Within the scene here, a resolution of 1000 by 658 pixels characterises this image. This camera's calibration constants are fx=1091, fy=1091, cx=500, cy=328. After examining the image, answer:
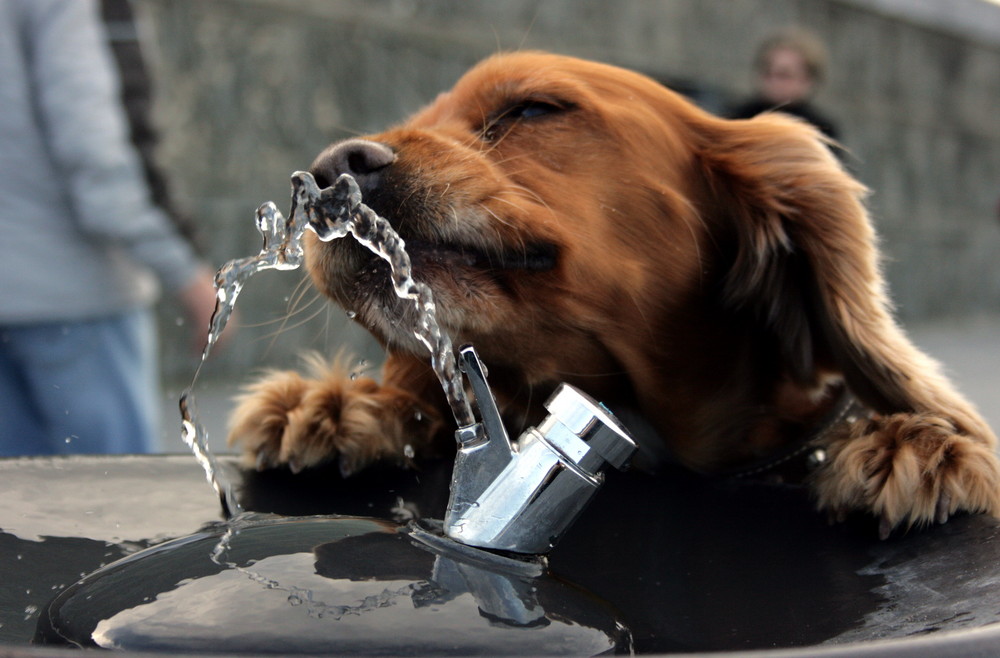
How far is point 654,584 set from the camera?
122 cm

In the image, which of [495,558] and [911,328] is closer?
[495,558]

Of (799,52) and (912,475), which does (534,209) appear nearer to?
(912,475)

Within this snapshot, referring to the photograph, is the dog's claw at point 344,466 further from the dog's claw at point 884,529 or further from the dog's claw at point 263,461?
the dog's claw at point 884,529

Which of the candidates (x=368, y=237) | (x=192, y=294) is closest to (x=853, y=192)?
(x=368, y=237)

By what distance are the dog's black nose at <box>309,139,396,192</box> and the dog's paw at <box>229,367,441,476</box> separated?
1.18ft

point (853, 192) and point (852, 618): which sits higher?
point (853, 192)

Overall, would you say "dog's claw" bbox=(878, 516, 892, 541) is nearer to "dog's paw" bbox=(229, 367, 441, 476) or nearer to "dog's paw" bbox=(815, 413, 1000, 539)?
"dog's paw" bbox=(815, 413, 1000, 539)

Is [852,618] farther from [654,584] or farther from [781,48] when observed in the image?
[781,48]

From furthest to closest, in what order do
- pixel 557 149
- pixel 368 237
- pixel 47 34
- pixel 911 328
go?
pixel 911 328 → pixel 47 34 → pixel 557 149 → pixel 368 237

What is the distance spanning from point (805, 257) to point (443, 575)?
3.84 ft

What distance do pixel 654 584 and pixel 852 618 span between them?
23 cm

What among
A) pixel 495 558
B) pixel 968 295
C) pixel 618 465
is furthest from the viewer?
pixel 968 295

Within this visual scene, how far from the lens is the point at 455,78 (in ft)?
23.9

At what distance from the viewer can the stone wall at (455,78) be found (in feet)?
20.6
